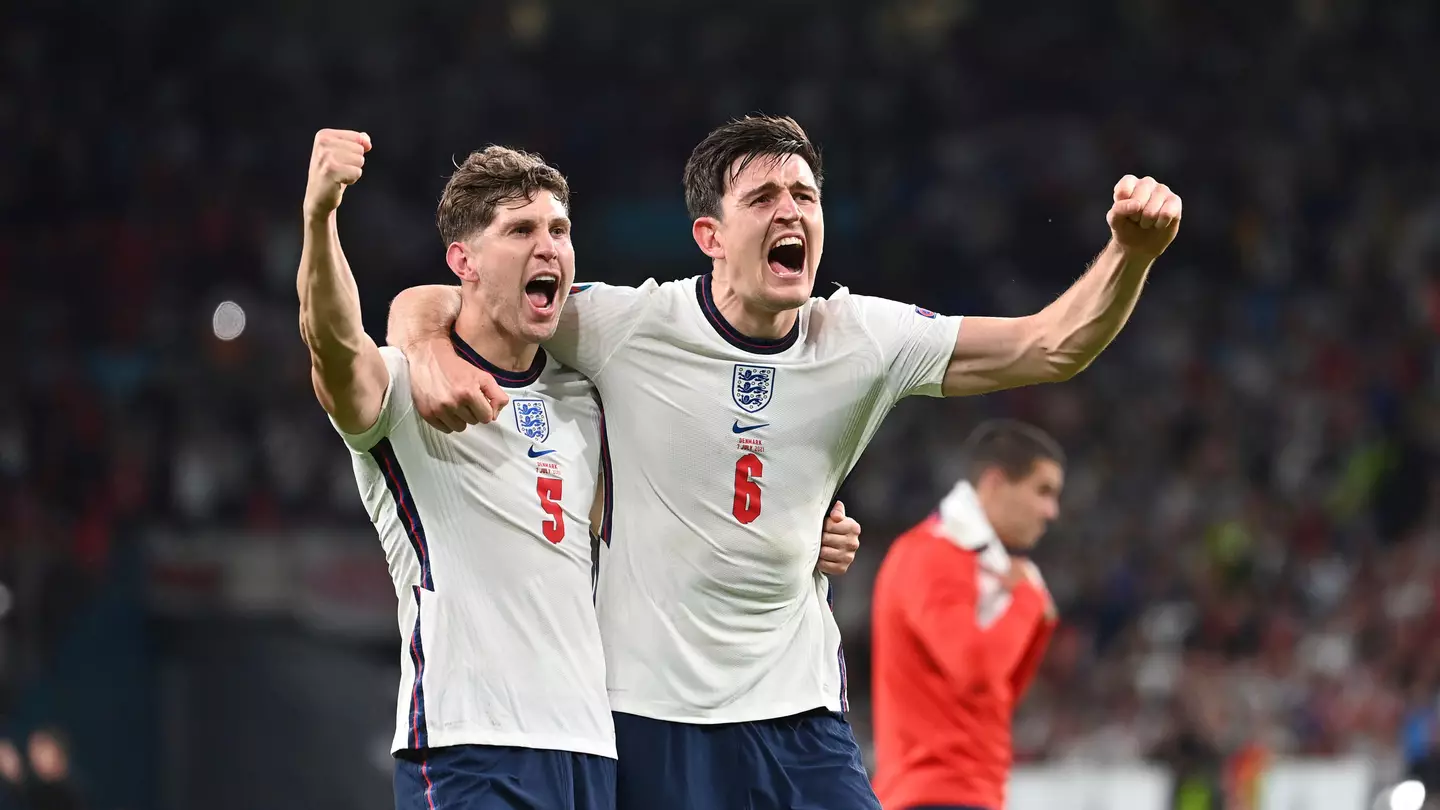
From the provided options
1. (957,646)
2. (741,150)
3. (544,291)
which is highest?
(741,150)

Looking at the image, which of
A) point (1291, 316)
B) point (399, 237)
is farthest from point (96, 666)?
point (1291, 316)

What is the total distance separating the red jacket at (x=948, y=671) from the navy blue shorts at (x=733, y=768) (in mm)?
1887

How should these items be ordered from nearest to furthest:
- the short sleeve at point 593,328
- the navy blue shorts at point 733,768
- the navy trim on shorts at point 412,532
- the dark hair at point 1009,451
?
1. the navy trim on shorts at point 412,532
2. the navy blue shorts at point 733,768
3. the short sleeve at point 593,328
4. the dark hair at point 1009,451

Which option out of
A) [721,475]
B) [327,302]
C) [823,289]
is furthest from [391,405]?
[823,289]

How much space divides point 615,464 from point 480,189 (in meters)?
0.72

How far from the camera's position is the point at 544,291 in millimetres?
4066

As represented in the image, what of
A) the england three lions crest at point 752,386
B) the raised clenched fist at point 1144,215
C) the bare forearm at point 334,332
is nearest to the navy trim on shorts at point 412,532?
the bare forearm at point 334,332

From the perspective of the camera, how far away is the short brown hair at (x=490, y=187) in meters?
4.05

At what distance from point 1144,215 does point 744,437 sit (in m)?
1.04

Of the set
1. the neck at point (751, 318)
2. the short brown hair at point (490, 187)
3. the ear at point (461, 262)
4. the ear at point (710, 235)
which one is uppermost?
the short brown hair at point (490, 187)

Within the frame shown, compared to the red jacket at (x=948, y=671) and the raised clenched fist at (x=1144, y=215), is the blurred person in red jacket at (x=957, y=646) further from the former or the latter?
the raised clenched fist at (x=1144, y=215)

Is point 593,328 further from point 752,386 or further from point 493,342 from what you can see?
point 752,386

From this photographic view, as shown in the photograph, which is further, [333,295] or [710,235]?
[710,235]

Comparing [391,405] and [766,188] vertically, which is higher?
[766,188]
